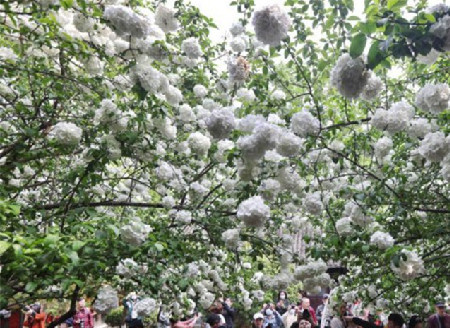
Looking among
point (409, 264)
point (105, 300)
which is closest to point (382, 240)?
point (409, 264)

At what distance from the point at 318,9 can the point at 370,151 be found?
135cm

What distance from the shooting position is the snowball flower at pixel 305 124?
10.1 feet

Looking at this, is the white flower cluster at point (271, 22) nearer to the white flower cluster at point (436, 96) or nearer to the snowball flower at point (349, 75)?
the snowball flower at point (349, 75)

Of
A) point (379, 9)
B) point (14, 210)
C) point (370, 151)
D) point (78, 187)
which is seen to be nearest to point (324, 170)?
point (370, 151)

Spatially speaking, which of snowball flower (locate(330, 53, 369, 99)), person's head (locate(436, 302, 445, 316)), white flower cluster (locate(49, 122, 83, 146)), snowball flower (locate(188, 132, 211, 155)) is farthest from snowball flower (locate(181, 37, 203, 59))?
person's head (locate(436, 302, 445, 316))

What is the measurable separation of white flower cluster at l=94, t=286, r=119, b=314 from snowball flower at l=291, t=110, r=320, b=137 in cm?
188

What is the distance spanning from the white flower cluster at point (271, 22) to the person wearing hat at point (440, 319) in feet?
18.2

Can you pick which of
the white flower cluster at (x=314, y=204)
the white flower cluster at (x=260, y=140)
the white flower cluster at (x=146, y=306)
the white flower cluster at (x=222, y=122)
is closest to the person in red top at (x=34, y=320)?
the white flower cluster at (x=146, y=306)

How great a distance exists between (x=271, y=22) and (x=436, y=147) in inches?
46.4

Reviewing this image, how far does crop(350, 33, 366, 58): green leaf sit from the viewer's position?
2275 millimetres

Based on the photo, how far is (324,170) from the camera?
529 cm

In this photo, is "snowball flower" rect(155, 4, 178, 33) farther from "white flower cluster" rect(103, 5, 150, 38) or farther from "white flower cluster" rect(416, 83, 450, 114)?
"white flower cluster" rect(416, 83, 450, 114)

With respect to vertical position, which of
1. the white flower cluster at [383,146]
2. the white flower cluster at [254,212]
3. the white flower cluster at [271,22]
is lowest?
the white flower cluster at [254,212]

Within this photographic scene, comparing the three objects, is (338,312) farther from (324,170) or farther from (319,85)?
(319,85)
